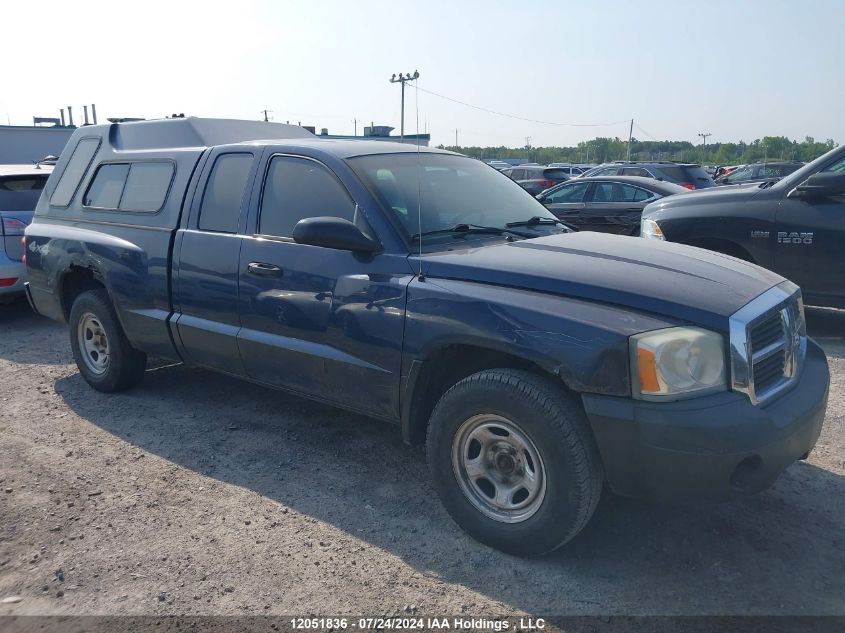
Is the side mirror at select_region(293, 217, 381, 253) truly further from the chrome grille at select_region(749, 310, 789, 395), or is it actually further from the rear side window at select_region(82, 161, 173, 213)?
the chrome grille at select_region(749, 310, 789, 395)

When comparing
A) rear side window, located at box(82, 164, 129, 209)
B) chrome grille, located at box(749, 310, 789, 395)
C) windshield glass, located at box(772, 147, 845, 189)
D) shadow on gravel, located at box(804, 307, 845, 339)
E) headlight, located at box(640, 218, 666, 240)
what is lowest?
shadow on gravel, located at box(804, 307, 845, 339)

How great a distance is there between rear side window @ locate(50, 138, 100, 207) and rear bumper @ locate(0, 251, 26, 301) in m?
2.11

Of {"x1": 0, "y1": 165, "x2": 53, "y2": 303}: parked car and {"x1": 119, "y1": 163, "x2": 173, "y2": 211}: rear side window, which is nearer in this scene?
{"x1": 119, "y1": 163, "x2": 173, "y2": 211}: rear side window

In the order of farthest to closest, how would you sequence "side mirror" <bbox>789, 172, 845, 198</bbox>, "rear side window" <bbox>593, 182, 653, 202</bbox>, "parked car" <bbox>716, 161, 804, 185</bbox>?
1. "parked car" <bbox>716, 161, 804, 185</bbox>
2. "rear side window" <bbox>593, 182, 653, 202</bbox>
3. "side mirror" <bbox>789, 172, 845, 198</bbox>

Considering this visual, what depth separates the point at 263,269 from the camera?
4.26 meters

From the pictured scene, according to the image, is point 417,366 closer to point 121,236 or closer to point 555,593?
point 555,593

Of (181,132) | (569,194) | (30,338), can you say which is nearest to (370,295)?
(181,132)

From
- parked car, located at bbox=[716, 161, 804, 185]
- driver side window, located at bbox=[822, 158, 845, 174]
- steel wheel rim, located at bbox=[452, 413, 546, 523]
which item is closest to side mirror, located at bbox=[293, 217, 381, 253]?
steel wheel rim, located at bbox=[452, 413, 546, 523]

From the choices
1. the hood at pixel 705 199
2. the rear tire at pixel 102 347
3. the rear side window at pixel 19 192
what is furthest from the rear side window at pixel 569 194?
the rear tire at pixel 102 347

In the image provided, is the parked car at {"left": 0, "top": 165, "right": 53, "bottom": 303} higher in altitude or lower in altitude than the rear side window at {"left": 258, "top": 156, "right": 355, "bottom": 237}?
lower

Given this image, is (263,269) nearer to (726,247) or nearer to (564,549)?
(564,549)

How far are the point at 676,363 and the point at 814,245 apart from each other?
4573mm

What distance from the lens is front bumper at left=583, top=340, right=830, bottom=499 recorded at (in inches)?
115

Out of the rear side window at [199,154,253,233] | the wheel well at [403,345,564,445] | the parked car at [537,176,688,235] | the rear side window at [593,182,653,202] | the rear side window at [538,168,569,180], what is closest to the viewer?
the wheel well at [403,345,564,445]
